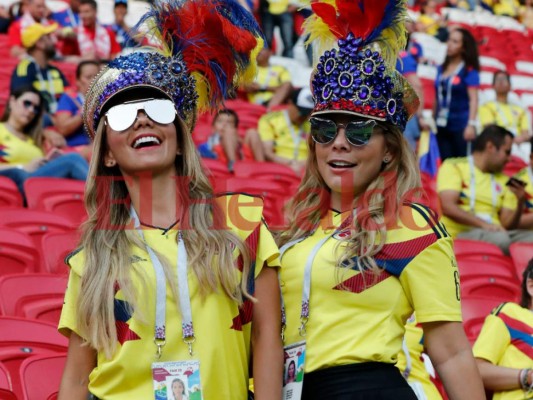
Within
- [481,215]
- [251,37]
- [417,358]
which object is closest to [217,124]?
[481,215]

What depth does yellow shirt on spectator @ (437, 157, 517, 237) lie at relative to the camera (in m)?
8.05

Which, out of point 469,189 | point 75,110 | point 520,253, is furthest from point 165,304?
point 75,110

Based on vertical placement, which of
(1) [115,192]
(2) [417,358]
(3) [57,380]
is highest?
(1) [115,192]

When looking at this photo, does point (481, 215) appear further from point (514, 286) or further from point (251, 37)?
point (251, 37)

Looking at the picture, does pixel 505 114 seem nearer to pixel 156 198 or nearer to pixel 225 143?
pixel 225 143

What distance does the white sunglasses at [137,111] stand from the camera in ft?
10.0

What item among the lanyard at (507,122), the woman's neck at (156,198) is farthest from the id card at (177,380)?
the lanyard at (507,122)

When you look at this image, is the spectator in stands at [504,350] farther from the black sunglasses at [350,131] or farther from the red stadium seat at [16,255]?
the red stadium seat at [16,255]

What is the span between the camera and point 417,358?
4320 millimetres

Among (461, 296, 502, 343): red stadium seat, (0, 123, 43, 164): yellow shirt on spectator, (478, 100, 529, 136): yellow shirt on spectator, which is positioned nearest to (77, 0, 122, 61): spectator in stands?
(0, 123, 43, 164): yellow shirt on spectator

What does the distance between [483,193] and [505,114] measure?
12.8ft

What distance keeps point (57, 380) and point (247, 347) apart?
98 centimetres

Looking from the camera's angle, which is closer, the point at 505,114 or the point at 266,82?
the point at 266,82

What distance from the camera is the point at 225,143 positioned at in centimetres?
931
